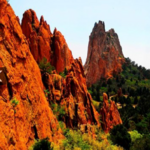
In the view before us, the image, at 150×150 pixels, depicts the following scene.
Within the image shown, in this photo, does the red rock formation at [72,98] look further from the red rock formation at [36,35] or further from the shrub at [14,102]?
the red rock formation at [36,35]

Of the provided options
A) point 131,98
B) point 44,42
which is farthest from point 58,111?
point 131,98

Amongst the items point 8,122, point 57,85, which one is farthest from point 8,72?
point 57,85

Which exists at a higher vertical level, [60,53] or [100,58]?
[100,58]

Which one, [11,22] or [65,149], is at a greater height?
[11,22]

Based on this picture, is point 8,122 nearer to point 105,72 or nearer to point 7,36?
point 7,36

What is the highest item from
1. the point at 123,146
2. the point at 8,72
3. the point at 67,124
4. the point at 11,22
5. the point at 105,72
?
the point at 105,72

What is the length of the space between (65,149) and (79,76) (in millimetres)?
13209

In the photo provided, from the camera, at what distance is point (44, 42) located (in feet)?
153

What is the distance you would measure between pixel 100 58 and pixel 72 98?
81.0 metres

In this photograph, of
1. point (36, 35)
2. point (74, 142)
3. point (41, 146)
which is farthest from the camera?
point (36, 35)

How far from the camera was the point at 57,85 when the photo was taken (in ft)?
74.3

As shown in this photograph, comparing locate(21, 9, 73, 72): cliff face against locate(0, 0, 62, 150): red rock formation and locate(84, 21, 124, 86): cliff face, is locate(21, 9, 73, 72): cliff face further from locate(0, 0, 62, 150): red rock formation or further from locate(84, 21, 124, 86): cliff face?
locate(84, 21, 124, 86): cliff face

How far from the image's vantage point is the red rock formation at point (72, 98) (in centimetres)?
2131

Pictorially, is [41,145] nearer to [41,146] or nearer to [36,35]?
[41,146]
